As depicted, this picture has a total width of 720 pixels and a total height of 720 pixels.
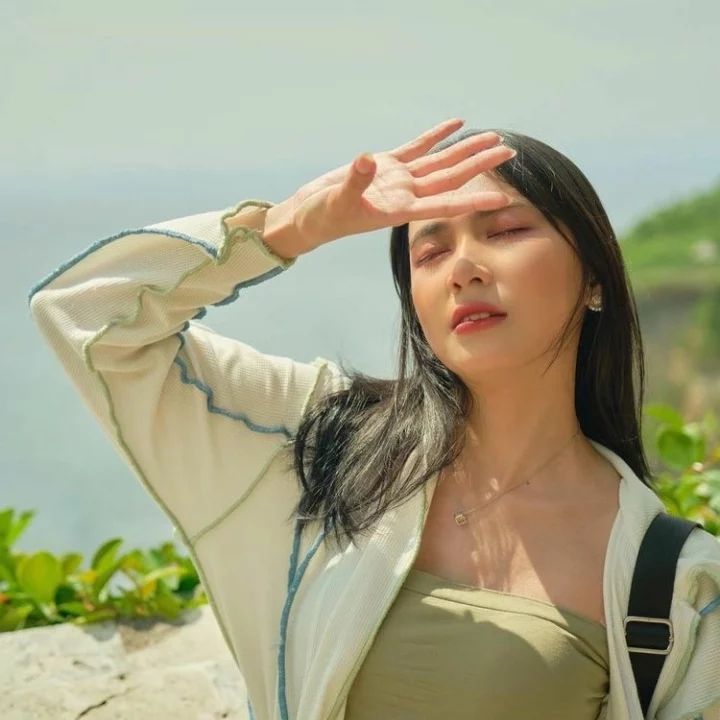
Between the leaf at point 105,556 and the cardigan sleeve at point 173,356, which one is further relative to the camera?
the leaf at point 105,556

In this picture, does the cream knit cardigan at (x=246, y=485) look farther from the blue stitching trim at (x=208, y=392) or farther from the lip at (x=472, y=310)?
the lip at (x=472, y=310)

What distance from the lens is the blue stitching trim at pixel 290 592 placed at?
200cm

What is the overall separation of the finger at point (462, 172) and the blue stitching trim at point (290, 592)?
0.55m

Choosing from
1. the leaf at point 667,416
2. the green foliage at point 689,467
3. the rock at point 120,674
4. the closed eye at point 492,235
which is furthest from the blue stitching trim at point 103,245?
the leaf at point 667,416

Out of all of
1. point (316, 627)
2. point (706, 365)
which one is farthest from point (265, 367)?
point (706, 365)

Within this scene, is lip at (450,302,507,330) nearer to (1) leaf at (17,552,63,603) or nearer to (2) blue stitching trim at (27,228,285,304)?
(2) blue stitching trim at (27,228,285,304)

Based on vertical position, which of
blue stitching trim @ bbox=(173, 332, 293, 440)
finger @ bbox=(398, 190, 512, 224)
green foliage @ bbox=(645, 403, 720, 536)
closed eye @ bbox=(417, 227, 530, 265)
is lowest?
green foliage @ bbox=(645, 403, 720, 536)

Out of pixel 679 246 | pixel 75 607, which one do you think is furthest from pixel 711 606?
pixel 679 246

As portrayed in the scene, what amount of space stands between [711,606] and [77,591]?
1.40 metres

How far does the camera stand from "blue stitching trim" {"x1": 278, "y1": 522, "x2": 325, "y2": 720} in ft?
6.56

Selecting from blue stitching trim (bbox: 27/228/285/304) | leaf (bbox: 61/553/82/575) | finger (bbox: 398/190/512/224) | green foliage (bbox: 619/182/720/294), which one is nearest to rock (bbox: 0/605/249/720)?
leaf (bbox: 61/553/82/575)

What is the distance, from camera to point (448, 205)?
1831mm

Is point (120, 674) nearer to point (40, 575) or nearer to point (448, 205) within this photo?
point (40, 575)

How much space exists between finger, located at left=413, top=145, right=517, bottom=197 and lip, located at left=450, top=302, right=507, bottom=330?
0.18 metres
